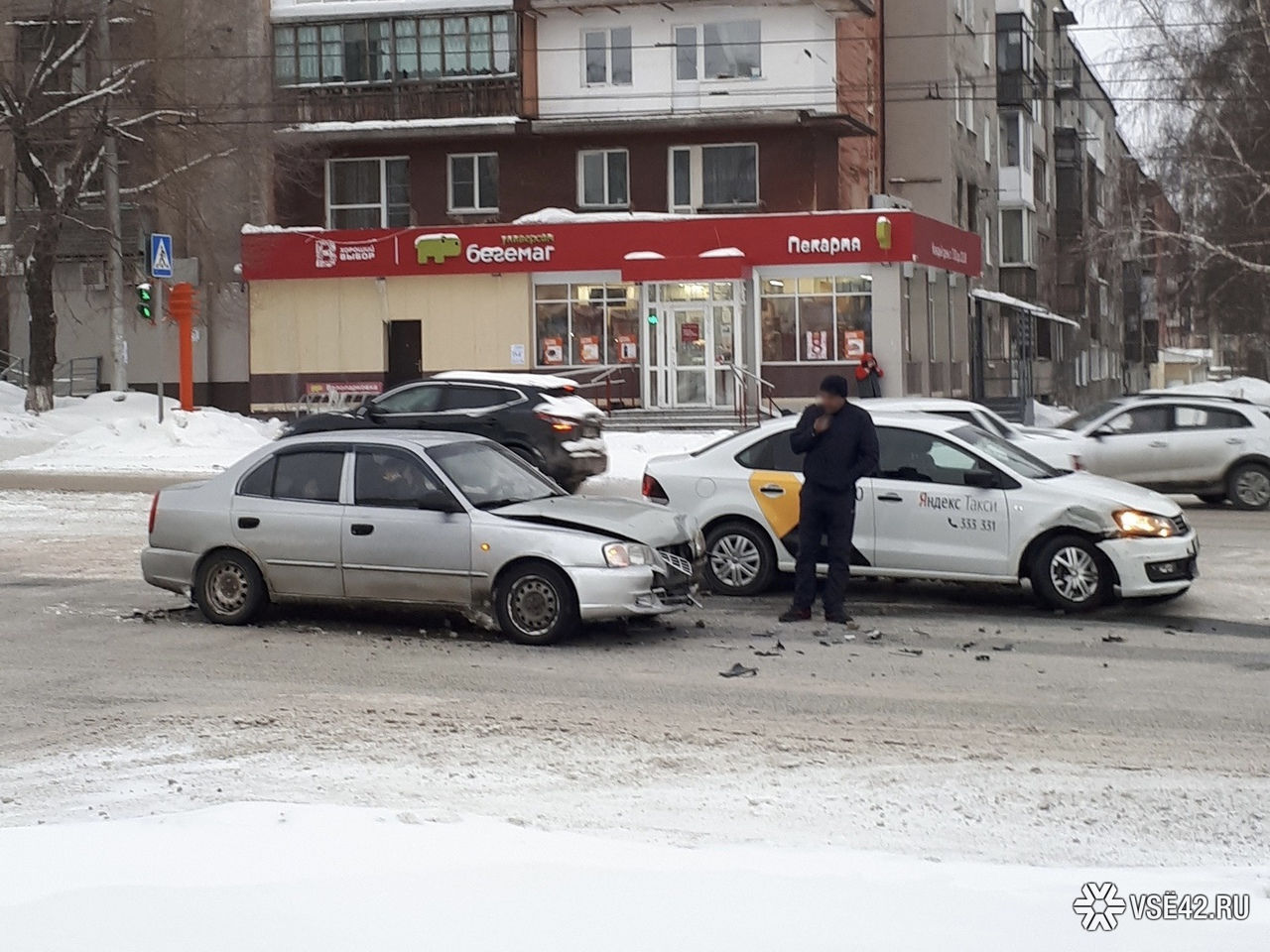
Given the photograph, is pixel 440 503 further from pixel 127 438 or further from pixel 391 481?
pixel 127 438

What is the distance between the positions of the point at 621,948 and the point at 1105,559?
814 cm

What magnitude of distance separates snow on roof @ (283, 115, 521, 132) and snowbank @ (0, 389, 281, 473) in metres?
10.8

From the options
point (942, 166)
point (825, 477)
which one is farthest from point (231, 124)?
point (825, 477)

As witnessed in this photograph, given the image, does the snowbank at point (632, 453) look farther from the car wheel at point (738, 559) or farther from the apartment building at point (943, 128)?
the apartment building at point (943, 128)

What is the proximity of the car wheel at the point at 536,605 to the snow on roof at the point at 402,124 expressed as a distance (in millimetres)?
33312

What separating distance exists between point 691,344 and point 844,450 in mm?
30027

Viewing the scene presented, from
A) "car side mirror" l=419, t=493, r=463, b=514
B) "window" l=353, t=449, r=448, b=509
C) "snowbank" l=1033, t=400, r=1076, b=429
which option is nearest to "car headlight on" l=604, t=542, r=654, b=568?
"car side mirror" l=419, t=493, r=463, b=514

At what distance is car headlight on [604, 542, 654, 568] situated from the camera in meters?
11.1

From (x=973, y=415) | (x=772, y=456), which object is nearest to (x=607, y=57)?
(x=973, y=415)

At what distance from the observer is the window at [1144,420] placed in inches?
824

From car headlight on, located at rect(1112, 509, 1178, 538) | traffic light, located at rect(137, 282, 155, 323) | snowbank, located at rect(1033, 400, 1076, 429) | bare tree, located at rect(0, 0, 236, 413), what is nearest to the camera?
car headlight on, located at rect(1112, 509, 1178, 538)

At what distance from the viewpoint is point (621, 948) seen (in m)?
5.04

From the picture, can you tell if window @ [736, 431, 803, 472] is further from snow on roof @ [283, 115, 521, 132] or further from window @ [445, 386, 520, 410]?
snow on roof @ [283, 115, 521, 132]

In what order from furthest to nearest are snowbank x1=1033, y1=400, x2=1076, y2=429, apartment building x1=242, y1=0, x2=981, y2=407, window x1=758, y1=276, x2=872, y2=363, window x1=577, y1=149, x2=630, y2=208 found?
snowbank x1=1033, y1=400, x2=1076, y2=429 < window x1=577, y1=149, x2=630, y2=208 < apartment building x1=242, y1=0, x2=981, y2=407 < window x1=758, y1=276, x2=872, y2=363
